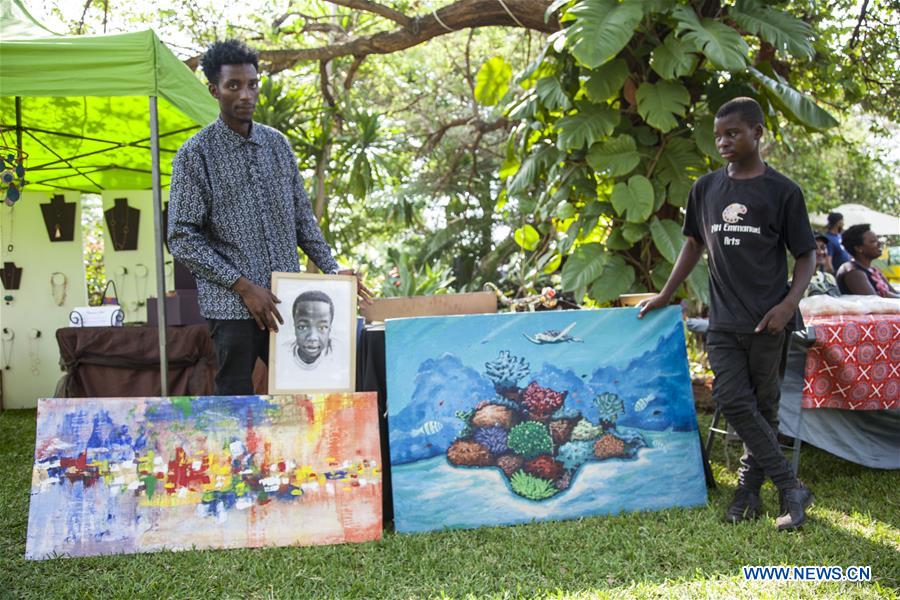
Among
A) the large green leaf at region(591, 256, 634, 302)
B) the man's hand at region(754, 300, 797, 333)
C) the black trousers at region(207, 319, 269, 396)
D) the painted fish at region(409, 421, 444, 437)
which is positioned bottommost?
the painted fish at region(409, 421, 444, 437)

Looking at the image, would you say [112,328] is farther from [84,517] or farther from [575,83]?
[575,83]

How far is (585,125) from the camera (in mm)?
5723

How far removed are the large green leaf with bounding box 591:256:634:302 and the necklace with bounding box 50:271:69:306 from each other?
5250 mm

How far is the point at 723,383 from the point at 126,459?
8.11 ft

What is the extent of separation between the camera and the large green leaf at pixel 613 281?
5844 mm

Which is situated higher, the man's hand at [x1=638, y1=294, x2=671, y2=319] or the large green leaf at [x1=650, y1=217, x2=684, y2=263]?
the large green leaf at [x1=650, y1=217, x2=684, y2=263]

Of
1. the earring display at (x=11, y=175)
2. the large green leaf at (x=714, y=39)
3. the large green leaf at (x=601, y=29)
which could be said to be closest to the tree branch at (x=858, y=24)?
the large green leaf at (x=714, y=39)

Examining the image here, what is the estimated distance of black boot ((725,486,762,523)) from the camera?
3.34 metres

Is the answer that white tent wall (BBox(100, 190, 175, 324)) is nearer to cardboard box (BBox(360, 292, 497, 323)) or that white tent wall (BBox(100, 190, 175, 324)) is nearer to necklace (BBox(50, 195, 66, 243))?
necklace (BBox(50, 195, 66, 243))

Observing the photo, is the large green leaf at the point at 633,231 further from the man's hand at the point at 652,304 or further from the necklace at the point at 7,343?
the necklace at the point at 7,343

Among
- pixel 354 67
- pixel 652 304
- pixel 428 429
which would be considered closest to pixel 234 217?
pixel 428 429

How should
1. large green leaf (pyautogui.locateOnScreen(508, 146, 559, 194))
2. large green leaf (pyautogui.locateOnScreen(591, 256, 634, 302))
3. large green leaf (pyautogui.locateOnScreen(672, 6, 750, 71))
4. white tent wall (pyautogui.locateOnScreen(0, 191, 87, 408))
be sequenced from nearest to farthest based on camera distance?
large green leaf (pyautogui.locateOnScreen(672, 6, 750, 71)), large green leaf (pyautogui.locateOnScreen(591, 256, 634, 302)), large green leaf (pyautogui.locateOnScreen(508, 146, 559, 194)), white tent wall (pyautogui.locateOnScreen(0, 191, 87, 408))

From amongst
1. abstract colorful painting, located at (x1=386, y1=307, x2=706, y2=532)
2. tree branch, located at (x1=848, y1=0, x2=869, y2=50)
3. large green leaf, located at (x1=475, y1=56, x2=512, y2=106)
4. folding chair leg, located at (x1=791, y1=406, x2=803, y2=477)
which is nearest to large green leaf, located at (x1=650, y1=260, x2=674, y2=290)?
folding chair leg, located at (x1=791, y1=406, x2=803, y2=477)

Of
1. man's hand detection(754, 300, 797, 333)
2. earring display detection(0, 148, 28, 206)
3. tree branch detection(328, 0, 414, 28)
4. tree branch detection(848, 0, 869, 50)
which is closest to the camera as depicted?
man's hand detection(754, 300, 797, 333)
